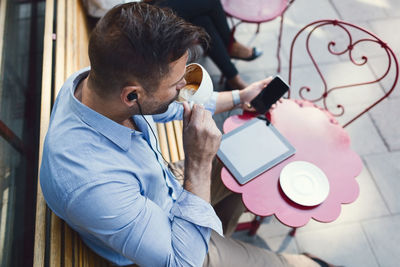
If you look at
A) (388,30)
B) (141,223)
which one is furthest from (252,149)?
(388,30)

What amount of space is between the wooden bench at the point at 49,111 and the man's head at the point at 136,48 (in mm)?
528

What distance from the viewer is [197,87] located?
1416 mm

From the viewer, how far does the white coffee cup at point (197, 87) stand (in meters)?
1.34

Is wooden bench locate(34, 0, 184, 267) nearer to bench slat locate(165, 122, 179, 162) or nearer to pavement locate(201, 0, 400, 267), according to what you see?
bench slat locate(165, 122, 179, 162)

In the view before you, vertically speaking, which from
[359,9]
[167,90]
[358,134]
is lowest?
[358,134]

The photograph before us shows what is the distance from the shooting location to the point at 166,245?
3.70 feet

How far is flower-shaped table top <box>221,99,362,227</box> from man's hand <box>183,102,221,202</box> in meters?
0.34

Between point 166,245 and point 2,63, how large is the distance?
4.72 feet

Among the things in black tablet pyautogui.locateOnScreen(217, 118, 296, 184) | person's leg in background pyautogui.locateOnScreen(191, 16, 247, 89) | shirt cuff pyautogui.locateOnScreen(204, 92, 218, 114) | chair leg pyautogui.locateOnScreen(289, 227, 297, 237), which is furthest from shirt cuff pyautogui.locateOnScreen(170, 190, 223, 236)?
person's leg in background pyautogui.locateOnScreen(191, 16, 247, 89)

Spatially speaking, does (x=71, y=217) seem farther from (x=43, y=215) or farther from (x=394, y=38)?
(x=394, y=38)

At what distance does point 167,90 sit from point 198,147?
27cm

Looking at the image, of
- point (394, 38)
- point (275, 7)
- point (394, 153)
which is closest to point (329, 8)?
point (394, 38)

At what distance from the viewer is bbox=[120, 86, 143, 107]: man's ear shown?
1.07 m

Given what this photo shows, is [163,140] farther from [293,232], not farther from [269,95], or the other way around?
[293,232]
